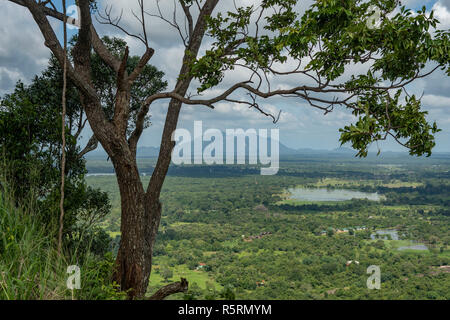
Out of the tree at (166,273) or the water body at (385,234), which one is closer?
the tree at (166,273)

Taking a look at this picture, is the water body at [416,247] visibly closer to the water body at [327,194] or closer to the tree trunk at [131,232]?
the water body at [327,194]

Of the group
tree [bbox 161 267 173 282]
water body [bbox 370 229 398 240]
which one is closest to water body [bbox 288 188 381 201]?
water body [bbox 370 229 398 240]

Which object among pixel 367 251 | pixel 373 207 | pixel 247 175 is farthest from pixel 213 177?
pixel 367 251

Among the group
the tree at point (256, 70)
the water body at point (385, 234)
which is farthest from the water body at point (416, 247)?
the tree at point (256, 70)

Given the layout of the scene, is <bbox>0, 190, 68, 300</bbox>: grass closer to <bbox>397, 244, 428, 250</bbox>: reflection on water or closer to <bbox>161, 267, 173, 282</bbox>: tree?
<bbox>161, 267, 173, 282</bbox>: tree

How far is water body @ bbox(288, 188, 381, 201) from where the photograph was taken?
58.0 metres

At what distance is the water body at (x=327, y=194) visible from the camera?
190 feet

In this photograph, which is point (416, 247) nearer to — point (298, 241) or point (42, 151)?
point (298, 241)

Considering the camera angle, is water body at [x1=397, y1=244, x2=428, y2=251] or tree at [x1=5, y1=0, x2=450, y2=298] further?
water body at [x1=397, y1=244, x2=428, y2=251]

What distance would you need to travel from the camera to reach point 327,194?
6238cm

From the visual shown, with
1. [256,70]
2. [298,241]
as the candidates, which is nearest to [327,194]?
[298,241]

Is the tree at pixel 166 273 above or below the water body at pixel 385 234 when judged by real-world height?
above

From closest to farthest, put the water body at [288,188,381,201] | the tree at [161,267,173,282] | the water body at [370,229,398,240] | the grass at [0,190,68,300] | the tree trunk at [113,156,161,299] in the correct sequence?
the grass at [0,190,68,300], the tree trunk at [113,156,161,299], the tree at [161,267,173,282], the water body at [370,229,398,240], the water body at [288,188,381,201]
